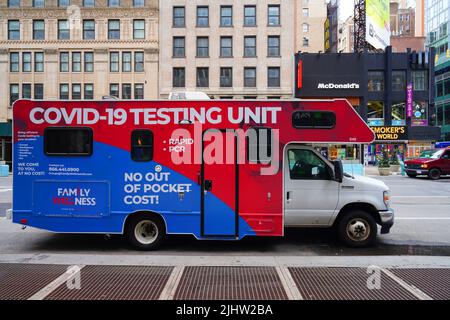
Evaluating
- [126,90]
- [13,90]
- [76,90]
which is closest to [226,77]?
[126,90]

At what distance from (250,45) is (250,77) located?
3054 mm

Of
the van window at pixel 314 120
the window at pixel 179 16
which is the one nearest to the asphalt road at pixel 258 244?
the van window at pixel 314 120

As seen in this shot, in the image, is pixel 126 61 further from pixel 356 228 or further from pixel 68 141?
pixel 356 228

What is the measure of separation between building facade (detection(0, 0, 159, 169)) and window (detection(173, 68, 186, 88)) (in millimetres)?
→ 1849

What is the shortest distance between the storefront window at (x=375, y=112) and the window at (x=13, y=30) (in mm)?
34168

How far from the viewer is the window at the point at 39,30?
3881 centimetres

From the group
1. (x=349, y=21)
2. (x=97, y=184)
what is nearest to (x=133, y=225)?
(x=97, y=184)

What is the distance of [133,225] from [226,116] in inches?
100.0

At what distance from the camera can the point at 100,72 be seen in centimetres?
3866

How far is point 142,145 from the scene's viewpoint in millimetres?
7320

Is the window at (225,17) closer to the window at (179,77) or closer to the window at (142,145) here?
the window at (179,77)

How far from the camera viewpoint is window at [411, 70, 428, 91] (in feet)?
135

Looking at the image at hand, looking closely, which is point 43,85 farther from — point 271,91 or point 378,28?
point 378,28

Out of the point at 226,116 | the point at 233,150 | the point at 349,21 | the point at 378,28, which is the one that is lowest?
the point at 233,150
